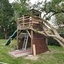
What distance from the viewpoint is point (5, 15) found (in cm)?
3475

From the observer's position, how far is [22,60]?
46.9 ft

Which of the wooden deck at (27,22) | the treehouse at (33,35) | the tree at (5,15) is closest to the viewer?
the treehouse at (33,35)

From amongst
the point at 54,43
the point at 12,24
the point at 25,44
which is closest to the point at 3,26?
the point at 12,24

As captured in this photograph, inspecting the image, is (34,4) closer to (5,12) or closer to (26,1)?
(26,1)

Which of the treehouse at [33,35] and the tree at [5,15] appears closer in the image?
the treehouse at [33,35]

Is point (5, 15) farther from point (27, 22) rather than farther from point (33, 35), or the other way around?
point (33, 35)

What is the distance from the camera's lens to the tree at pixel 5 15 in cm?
3447

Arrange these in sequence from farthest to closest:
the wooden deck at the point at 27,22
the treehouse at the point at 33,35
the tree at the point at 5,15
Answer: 1. the tree at the point at 5,15
2. the wooden deck at the point at 27,22
3. the treehouse at the point at 33,35

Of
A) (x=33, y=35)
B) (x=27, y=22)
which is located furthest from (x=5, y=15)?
(x=33, y=35)

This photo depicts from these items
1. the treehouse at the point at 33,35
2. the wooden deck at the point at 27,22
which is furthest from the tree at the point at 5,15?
the wooden deck at the point at 27,22

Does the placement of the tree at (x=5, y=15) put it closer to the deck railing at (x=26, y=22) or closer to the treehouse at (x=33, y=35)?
the treehouse at (x=33, y=35)

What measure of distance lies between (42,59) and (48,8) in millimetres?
6099

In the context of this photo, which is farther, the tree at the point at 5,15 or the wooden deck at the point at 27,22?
the tree at the point at 5,15

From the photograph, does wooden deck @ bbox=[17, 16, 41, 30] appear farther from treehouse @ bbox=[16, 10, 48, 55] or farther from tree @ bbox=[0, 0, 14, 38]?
tree @ bbox=[0, 0, 14, 38]
